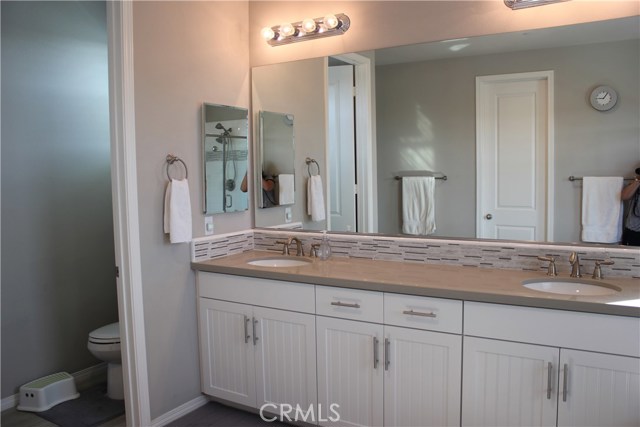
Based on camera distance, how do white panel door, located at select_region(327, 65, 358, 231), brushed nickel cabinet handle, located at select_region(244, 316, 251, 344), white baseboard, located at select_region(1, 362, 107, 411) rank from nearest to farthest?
brushed nickel cabinet handle, located at select_region(244, 316, 251, 344) < white panel door, located at select_region(327, 65, 358, 231) < white baseboard, located at select_region(1, 362, 107, 411)

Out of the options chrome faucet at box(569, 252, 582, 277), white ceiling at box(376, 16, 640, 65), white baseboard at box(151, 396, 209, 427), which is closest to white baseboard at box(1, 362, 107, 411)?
white baseboard at box(151, 396, 209, 427)

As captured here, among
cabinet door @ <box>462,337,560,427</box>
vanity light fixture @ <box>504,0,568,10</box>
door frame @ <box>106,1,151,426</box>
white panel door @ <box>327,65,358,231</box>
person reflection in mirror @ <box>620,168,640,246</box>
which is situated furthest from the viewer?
white panel door @ <box>327,65,358,231</box>

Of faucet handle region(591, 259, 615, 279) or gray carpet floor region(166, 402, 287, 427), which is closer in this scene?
faucet handle region(591, 259, 615, 279)

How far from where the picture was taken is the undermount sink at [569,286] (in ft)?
7.26

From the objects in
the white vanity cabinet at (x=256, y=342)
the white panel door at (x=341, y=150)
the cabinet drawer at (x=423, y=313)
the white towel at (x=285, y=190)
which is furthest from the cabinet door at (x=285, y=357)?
the white towel at (x=285, y=190)

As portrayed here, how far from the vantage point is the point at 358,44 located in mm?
2887

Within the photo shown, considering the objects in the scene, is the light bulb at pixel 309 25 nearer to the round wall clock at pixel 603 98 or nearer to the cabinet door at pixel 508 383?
the round wall clock at pixel 603 98

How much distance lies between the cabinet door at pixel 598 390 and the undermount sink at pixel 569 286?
35 cm

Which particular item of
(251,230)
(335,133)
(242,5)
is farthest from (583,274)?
(242,5)

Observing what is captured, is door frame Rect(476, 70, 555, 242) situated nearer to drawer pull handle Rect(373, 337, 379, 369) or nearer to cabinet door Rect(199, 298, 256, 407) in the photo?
drawer pull handle Rect(373, 337, 379, 369)

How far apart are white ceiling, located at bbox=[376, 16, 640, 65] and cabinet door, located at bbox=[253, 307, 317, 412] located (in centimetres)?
146

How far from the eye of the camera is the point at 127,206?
8.38 ft

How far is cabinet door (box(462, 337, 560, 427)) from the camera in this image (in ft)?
6.59

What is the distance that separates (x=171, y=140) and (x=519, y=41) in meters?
1.81
